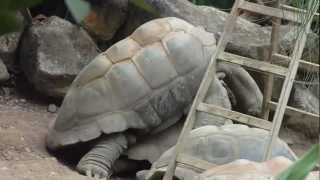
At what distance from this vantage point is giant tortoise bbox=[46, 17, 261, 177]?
3453 mm

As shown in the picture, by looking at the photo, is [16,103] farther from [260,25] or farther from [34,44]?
[260,25]

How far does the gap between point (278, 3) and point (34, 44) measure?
1606 mm

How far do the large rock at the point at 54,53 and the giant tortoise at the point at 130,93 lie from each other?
0.47 meters

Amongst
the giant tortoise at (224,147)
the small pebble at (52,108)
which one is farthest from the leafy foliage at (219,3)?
the giant tortoise at (224,147)

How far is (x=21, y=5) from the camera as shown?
8.92 feet

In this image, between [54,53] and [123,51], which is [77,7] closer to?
[123,51]

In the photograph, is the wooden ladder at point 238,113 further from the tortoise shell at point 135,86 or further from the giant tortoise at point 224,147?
the tortoise shell at point 135,86

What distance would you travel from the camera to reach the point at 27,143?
3.42 m

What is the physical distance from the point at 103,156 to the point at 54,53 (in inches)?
36.1

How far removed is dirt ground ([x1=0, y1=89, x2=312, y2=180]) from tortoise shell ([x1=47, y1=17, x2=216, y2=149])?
0.47 feet

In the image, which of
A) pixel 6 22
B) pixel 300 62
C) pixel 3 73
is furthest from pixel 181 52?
pixel 6 22

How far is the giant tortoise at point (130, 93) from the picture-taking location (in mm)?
3453

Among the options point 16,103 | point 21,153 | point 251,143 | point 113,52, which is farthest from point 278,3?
point 16,103

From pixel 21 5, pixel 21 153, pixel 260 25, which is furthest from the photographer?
pixel 260 25
